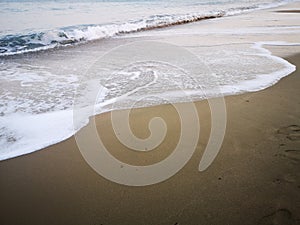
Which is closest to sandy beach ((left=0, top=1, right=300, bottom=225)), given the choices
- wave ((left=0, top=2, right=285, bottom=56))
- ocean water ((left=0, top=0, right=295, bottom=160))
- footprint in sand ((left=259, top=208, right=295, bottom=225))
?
footprint in sand ((left=259, top=208, right=295, bottom=225))

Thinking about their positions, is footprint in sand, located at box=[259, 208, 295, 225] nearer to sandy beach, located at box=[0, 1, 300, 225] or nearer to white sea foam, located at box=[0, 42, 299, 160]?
sandy beach, located at box=[0, 1, 300, 225]

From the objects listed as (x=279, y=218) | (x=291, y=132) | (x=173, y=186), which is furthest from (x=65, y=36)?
(x=279, y=218)

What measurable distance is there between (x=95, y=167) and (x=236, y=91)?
266 cm

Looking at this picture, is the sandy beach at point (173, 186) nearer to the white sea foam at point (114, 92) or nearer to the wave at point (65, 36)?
the white sea foam at point (114, 92)

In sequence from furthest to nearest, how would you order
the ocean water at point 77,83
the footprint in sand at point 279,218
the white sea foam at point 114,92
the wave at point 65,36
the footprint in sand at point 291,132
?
1. the wave at point 65,36
2. the ocean water at point 77,83
3. the white sea foam at point 114,92
4. the footprint in sand at point 291,132
5. the footprint in sand at point 279,218

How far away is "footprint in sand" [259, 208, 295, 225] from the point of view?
177cm

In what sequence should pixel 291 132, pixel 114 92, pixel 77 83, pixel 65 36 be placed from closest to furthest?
pixel 291 132, pixel 114 92, pixel 77 83, pixel 65 36

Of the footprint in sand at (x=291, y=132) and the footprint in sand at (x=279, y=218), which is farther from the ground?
the footprint in sand at (x=291, y=132)

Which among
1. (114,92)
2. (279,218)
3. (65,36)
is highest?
(65,36)

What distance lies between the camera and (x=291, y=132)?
111 inches

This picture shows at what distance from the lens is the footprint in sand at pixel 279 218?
5.81 feet

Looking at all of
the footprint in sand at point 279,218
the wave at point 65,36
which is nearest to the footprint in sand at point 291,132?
the footprint in sand at point 279,218

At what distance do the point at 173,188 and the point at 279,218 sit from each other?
2.56 ft

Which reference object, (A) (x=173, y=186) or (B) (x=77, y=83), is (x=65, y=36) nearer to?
(B) (x=77, y=83)
